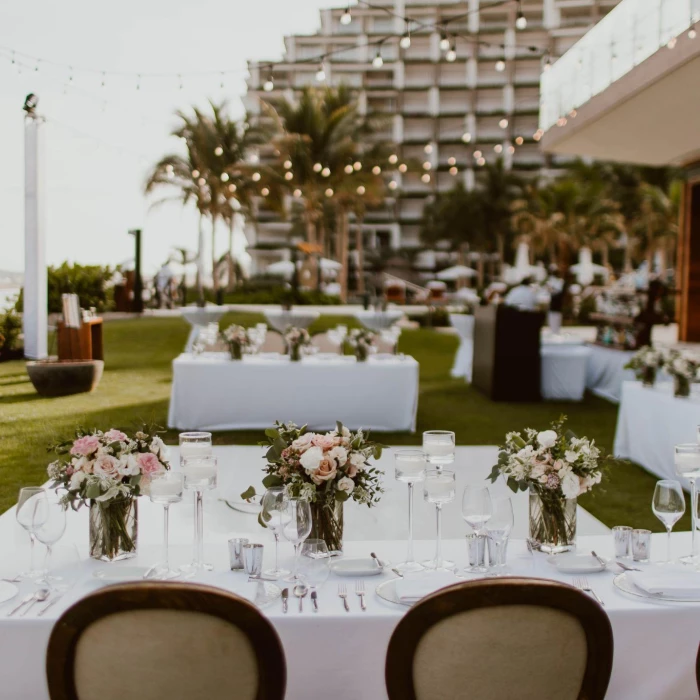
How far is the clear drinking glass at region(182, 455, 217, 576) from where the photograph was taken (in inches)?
94.7

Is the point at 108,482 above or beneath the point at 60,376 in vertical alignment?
above

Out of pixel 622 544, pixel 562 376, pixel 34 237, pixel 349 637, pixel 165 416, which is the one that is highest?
pixel 34 237

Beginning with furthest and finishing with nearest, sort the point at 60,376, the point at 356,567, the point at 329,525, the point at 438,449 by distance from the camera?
1. the point at 60,376
2. the point at 438,449
3. the point at 329,525
4. the point at 356,567

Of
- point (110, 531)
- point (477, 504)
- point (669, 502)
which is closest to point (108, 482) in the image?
point (110, 531)

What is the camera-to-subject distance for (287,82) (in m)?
56.0

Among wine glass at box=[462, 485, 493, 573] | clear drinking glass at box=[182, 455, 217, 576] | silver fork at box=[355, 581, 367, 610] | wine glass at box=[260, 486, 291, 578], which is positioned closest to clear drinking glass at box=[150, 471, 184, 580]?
clear drinking glass at box=[182, 455, 217, 576]

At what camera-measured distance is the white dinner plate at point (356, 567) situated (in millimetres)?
2371

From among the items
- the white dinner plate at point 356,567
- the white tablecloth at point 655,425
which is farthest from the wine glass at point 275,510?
the white tablecloth at point 655,425

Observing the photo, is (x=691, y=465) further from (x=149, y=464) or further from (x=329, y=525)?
(x=149, y=464)

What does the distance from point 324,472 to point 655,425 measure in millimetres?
4641

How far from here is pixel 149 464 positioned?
2.49 m

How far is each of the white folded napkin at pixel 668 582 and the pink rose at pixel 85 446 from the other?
1.51 meters

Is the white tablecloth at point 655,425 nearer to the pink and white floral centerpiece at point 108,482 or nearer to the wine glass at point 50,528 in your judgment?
the pink and white floral centerpiece at point 108,482

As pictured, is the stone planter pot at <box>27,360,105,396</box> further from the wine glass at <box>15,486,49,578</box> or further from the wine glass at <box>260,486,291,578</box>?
the wine glass at <box>260,486,291,578</box>
